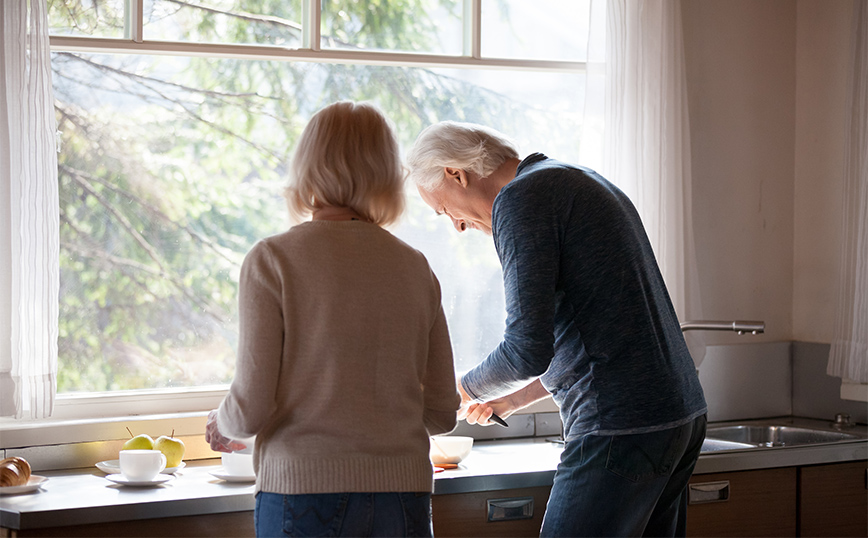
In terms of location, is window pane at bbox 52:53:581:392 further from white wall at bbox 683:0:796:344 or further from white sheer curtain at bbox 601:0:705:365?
white wall at bbox 683:0:796:344

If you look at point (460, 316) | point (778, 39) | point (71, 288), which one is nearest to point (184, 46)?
point (71, 288)

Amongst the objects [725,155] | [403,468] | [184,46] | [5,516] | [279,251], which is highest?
[184,46]

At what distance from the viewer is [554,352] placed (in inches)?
66.4

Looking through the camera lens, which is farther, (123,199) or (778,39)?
(778,39)

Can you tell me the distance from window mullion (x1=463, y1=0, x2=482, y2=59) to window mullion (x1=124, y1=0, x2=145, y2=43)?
3.00 feet

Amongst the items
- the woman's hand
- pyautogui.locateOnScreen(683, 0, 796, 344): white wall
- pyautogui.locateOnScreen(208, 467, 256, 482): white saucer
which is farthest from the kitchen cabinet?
pyautogui.locateOnScreen(683, 0, 796, 344): white wall

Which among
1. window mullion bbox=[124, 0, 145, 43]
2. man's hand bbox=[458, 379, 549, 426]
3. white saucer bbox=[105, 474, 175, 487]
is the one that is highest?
window mullion bbox=[124, 0, 145, 43]

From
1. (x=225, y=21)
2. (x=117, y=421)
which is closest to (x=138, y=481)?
(x=117, y=421)

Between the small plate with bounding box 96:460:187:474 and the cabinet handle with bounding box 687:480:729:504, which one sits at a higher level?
the small plate with bounding box 96:460:187:474

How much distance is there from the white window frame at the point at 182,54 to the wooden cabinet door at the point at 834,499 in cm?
143

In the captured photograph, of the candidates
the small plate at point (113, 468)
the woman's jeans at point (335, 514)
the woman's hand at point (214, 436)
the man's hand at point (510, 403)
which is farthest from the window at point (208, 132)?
the woman's jeans at point (335, 514)

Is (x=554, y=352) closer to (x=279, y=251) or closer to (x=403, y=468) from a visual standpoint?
(x=403, y=468)

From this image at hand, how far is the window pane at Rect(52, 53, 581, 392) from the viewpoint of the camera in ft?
7.86

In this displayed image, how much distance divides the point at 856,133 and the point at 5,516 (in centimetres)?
241
